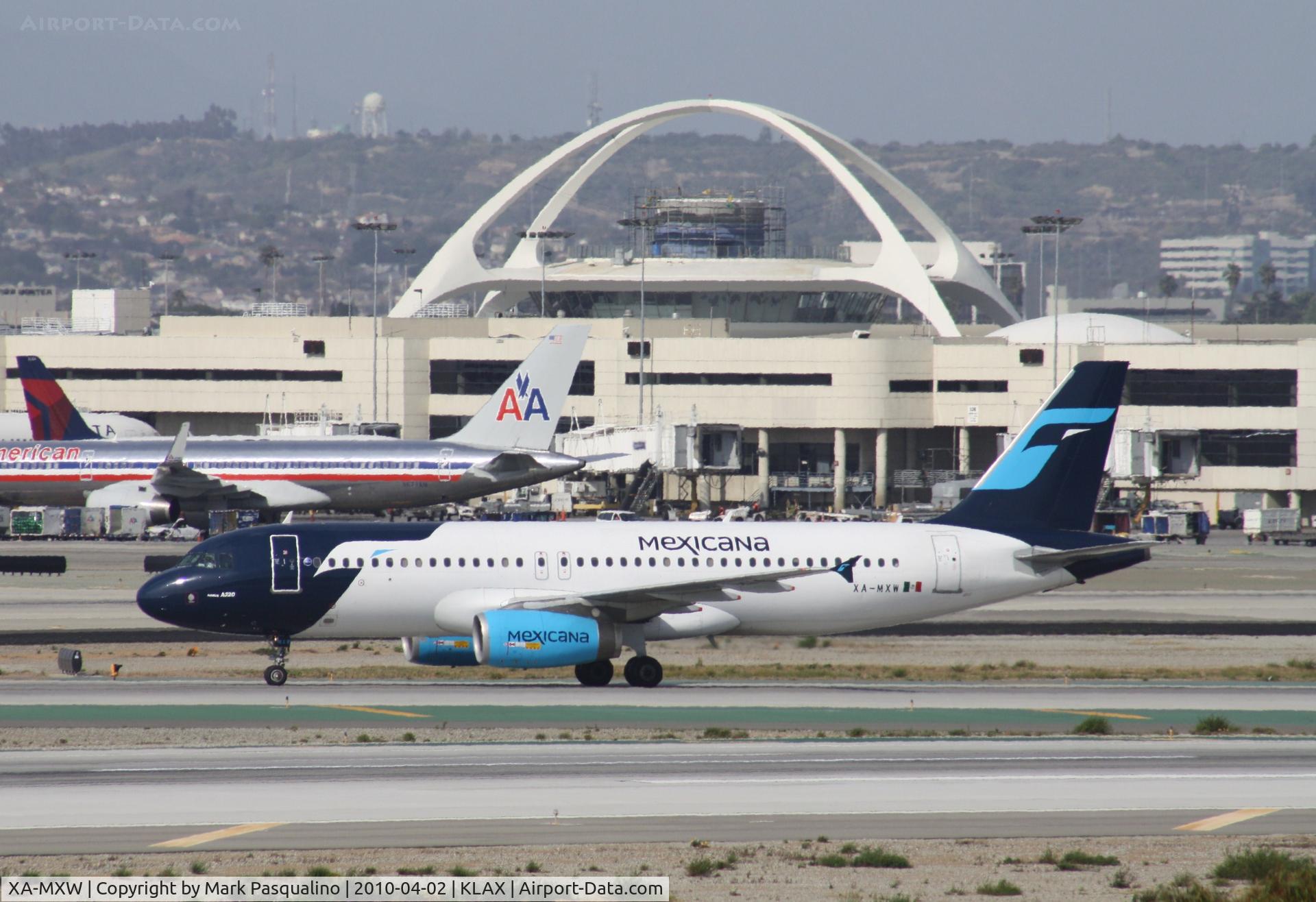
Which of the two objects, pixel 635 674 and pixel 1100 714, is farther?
pixel 635 674

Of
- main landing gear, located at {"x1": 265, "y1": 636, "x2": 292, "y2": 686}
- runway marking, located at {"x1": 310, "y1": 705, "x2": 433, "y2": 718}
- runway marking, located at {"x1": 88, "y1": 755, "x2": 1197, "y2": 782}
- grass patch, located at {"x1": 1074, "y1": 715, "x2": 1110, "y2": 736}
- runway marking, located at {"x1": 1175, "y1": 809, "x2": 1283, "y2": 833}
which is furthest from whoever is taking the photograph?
main landing gear, located at {"x1": 265, "y1": 636, "x2": 292, "y2": 686}

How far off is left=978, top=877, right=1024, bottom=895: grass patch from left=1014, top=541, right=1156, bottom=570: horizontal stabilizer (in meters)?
20.4

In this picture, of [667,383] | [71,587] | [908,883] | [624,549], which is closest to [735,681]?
[624,549]

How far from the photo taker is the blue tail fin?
40.1m

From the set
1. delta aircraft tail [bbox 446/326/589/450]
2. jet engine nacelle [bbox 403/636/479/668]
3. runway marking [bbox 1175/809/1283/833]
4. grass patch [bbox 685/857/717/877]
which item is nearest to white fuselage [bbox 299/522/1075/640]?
jet engine nacelle [bbox 403/636/479/668]

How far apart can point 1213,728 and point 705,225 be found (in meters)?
137

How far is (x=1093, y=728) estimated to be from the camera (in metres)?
30.4

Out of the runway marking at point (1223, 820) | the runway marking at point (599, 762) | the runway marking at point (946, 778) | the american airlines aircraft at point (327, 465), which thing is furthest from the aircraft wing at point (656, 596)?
the american airlines aircraft at point (327, 465)

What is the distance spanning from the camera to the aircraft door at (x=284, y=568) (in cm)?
3597

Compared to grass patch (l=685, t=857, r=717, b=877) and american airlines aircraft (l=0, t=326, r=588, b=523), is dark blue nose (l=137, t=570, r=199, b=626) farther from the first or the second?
american airlines aircraft (l=0, t=326, r=588, b=523)

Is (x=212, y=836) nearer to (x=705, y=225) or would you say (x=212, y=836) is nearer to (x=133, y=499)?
(x=133, y=499)

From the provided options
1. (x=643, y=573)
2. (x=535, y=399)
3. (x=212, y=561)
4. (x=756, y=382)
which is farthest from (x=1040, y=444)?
(x=756, y=382)

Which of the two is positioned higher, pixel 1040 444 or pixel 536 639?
pixel 1040 444

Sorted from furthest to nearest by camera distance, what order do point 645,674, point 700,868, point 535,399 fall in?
1. point 535,399
2. point 645,674
3. point 700,868
